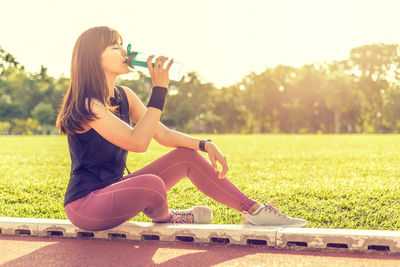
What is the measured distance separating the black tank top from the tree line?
194 feet

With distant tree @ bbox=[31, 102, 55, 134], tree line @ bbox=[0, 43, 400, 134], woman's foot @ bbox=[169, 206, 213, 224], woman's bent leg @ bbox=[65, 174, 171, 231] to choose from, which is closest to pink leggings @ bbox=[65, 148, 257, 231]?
woman's bent leg @ bbox=[65, 174, 171, 231]

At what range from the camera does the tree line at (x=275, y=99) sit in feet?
208

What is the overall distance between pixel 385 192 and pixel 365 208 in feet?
3.76

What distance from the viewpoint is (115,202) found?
11.9 ft

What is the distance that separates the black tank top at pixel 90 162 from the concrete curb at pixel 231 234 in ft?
1.79

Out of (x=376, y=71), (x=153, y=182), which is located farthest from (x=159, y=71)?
(x=376, y=71)

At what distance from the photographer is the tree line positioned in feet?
208

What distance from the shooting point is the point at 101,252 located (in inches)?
146

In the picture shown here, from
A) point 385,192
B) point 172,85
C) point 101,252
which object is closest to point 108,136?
point 101,252

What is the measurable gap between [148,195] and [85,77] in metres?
1.03

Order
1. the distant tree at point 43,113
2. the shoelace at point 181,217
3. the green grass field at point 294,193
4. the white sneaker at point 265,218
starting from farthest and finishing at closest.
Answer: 1. the distant tree at point 43,113
2. the green grass field at point 294,193
3. the shoelace at point 181,217
4. the white sneaker at point 265,218

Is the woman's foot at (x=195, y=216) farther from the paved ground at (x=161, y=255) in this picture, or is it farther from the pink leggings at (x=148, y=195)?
the paved ground at (x=161, y=255)

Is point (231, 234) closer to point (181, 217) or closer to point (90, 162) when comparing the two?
point (181, 217)

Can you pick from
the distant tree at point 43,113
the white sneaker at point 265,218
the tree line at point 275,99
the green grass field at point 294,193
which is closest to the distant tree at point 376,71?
the tree line at point 275,99
